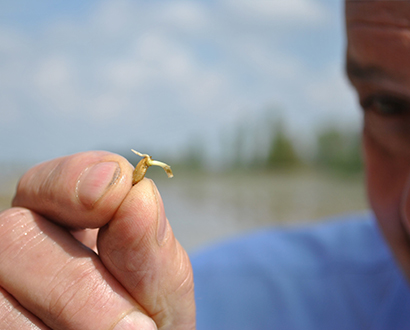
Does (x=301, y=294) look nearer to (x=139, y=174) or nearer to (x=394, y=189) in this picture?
(x=394, y=189)

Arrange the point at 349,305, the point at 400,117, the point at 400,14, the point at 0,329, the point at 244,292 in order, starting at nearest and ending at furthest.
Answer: the point at 0,329 < the point at 400,14 < the point at 400,117 < the point at 349,305 < the point at 244,292

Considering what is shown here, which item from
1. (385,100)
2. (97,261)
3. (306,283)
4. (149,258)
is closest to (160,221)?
(149,258)

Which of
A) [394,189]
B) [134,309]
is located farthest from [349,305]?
[134,309]

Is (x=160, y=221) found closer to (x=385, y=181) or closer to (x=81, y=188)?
(x=81, y=188)

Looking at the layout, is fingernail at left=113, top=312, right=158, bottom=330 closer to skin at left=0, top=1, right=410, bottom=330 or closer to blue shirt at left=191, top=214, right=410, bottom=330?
skin at left=0, top=1, right=410, bottom=330

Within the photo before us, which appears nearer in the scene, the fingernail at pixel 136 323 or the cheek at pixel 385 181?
the fingernail at pixel 136 323

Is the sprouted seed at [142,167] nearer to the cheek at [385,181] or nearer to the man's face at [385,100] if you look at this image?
the man's face at [385,100]

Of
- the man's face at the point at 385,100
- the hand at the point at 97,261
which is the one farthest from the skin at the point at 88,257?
the man's face at the point at 385,100
